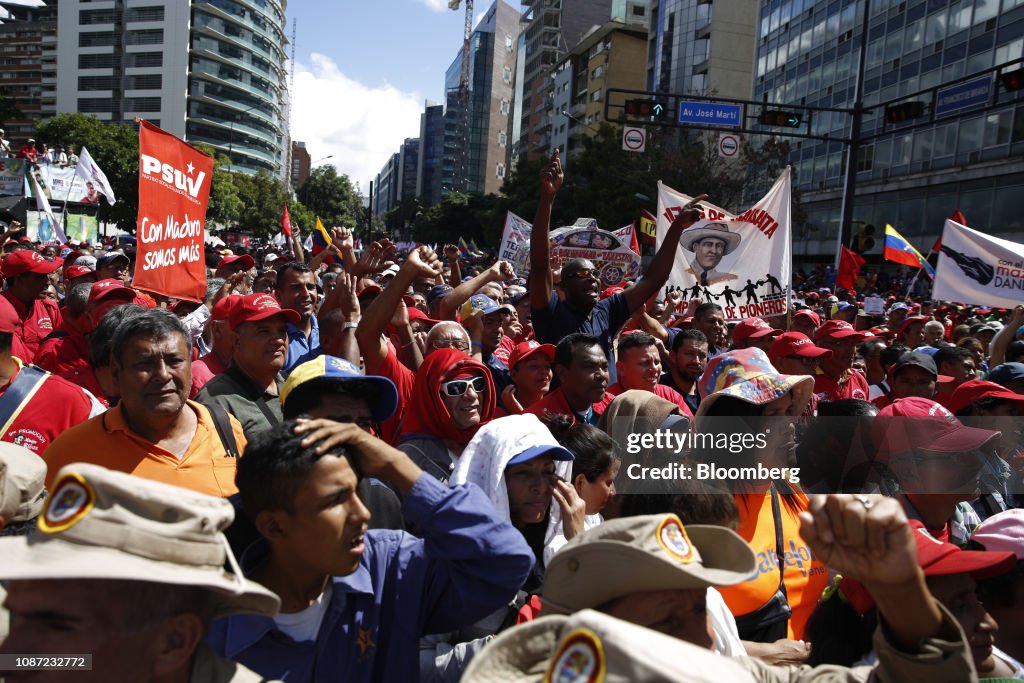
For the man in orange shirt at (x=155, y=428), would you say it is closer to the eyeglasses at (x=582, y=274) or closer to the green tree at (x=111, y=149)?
the eyeglasses at (x=582, y=274)

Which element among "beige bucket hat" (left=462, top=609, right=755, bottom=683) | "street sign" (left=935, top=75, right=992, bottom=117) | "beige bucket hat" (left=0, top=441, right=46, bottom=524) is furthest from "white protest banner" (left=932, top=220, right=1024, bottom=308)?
"beige bucket hat" (left=0, top=441, right=46, bottom=524)

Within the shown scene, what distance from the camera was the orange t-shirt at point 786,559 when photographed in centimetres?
272

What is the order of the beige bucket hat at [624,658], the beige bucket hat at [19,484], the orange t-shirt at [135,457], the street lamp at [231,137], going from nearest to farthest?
the beige bucket hat at [624,658] < the beige bucket hat at [19,484] < the orange t-shirt at [135,457] < the street lamp at [231,137]

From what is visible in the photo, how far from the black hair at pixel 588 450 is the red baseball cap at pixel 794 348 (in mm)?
2645

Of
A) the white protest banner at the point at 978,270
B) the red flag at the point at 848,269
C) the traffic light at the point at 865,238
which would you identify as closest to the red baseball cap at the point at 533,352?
the white protest banner at the point at 978,270

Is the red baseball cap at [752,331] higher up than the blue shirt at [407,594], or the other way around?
the red baseball cap at [752,331]

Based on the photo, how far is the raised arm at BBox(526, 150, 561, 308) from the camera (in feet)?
17.5

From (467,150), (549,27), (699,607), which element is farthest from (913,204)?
(467,150)

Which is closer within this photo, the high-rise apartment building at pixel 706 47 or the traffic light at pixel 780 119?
the traffic light at pixel 780 119

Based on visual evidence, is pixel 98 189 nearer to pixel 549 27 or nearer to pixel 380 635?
pixel 380 635

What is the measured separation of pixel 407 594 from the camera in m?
2.13

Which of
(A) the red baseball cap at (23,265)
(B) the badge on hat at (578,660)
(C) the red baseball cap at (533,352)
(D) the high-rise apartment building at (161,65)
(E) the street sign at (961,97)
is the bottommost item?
(B) the badge on hat at (578,660)

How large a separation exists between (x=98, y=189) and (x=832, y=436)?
16.8 m

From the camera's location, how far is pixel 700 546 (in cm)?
184
